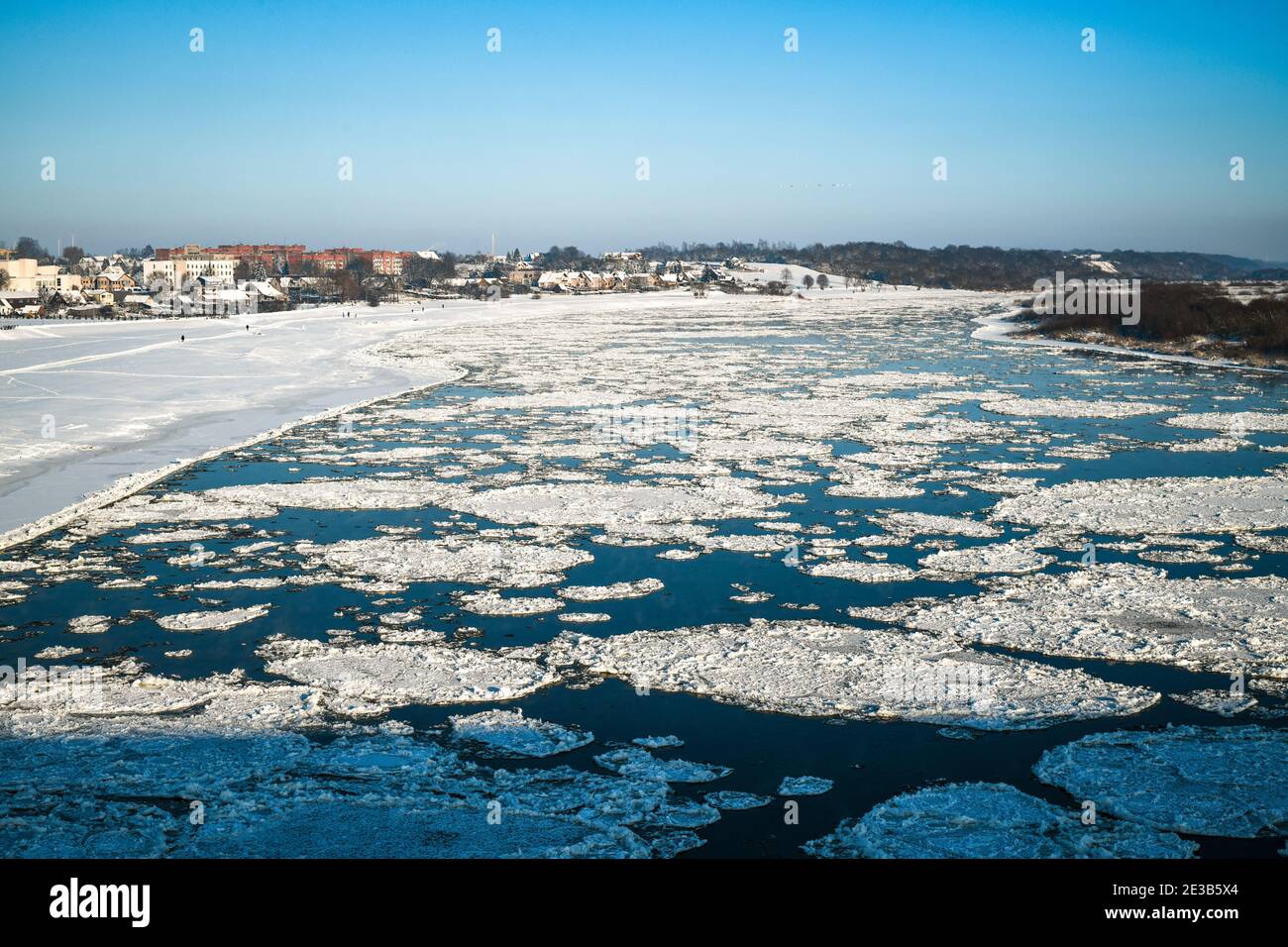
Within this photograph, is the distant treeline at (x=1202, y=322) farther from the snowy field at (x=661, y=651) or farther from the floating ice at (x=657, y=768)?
the floating ice at (x=657, y=768)

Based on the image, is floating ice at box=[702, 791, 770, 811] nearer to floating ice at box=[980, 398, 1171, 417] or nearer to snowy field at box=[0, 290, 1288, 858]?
snowy field at box=[0, 290, 1288, 858]

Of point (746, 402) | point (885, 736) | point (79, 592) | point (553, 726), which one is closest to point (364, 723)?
point (553, 726)

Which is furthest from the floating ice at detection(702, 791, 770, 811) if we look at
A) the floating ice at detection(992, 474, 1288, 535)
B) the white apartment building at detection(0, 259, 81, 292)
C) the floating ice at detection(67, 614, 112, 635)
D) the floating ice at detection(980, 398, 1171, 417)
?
the white apartment building at detection(0, 259, 81, 292)

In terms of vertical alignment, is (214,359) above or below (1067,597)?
above

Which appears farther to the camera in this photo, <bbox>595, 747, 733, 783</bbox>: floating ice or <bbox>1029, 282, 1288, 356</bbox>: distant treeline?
<bbox>1029, 282, 1288, 356</bbox>: distant treeline

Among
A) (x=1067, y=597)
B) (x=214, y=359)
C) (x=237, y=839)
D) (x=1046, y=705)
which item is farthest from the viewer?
(x=214, y=359)

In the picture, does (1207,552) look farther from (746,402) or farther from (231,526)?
(746,402)

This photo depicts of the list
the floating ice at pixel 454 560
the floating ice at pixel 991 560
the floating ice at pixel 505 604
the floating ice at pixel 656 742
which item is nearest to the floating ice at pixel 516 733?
the floating ice at pixel 656 742
